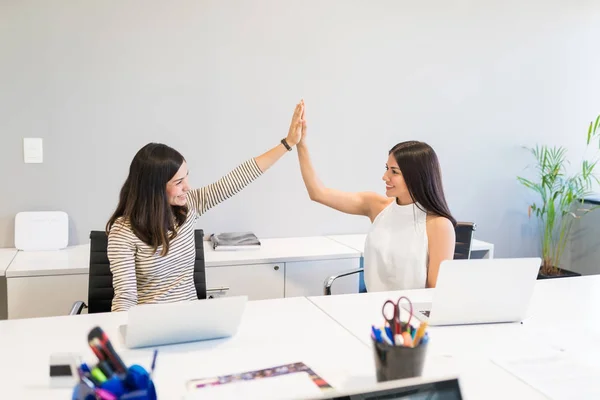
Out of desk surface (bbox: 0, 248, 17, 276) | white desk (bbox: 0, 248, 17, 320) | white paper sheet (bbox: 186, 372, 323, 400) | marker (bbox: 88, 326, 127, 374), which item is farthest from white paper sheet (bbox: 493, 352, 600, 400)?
white desk (bbox: 0, 248, 17, 320)

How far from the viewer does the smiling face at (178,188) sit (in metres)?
2.09

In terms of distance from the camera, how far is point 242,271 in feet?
9.59

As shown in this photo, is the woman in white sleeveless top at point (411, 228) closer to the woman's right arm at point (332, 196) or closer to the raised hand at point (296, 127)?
the woman's right arm at point (332, 196)

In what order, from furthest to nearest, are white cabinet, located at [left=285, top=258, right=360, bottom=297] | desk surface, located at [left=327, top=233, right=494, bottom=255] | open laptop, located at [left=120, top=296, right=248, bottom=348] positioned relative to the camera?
1. desk surface, located at [left=327, top=233, right=494, bottom=255]
2. white cabinet, located at [left=285, top=258, right=360, bottom=297]
3. open laptop, located at [left=120, top=296, right=248, bottom=348]

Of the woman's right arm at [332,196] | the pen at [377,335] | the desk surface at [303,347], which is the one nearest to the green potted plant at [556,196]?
the woman's right arm at [332,196]

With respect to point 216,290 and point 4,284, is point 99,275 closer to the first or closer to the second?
point 216,290

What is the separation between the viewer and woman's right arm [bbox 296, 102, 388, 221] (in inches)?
102

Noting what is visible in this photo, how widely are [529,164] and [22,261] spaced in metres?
3.33

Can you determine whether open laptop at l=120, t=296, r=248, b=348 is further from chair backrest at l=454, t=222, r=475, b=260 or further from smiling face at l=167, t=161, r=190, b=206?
chair backrest at l=454, t=222, r=475, b=260

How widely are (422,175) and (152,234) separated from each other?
1082 millimetres

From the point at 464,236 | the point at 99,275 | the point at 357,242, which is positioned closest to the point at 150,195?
the point at 99,275

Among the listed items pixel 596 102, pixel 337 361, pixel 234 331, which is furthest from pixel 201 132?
pixel 596 102

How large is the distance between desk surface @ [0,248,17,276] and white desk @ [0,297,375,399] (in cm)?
106

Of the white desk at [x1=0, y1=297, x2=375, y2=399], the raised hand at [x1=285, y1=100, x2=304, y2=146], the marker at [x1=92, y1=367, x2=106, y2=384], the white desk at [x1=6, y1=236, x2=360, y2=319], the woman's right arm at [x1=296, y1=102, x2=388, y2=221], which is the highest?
the raised hand at [x1=285, y1=100, x2=304, y2=146]
